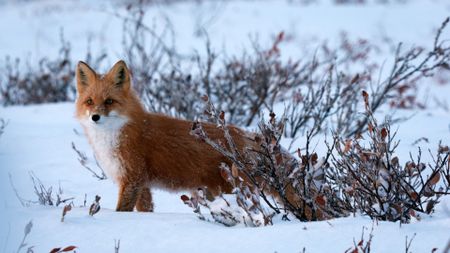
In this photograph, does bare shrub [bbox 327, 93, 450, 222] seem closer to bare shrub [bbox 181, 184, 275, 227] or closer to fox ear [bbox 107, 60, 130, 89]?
bare shrub [bbox 181, 184, 275, 227]

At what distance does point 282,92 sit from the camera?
7.71m

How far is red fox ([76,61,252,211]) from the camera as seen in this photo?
4.25m

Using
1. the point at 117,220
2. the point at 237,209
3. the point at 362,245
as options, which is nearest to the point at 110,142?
the point at 117,220

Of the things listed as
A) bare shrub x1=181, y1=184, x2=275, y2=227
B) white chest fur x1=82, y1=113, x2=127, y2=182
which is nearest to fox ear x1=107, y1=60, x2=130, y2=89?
white chest fur x1=82, y1=113, x2=127, y2=182

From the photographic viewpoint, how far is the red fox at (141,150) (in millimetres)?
4250

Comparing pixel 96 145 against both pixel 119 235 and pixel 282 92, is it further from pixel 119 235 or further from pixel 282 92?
pixel 282 92

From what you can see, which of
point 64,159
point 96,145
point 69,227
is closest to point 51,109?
point 64,159

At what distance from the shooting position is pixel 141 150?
429cm

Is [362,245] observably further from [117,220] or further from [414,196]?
[117,220]

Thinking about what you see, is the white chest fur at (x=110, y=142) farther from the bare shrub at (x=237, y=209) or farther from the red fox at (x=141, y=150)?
the bare shrub at (x=237, y=209)

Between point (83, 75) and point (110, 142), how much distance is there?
0.65 m

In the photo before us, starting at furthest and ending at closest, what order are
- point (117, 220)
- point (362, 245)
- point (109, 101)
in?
point (109, 101)
point (117, 220)
point (362, 245)

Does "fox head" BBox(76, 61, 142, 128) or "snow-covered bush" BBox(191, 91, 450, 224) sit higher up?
"fox head" BBox(76, 61, 142, 128)

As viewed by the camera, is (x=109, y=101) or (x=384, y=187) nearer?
(x=384, y=187)
